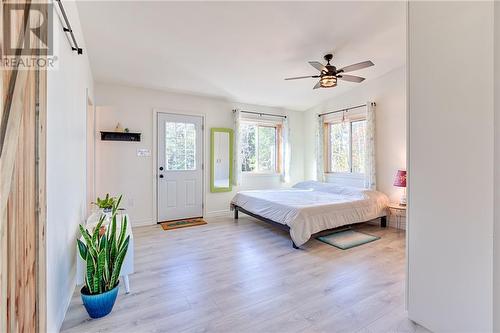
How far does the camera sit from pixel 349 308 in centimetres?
199

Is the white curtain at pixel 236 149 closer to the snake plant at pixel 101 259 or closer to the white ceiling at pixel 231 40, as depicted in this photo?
the white ceiling at pixel 231 40

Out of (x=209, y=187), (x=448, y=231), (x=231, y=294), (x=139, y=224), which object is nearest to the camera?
(x=448, y=231)

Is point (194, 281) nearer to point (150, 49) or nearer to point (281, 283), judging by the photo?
point (281, 283)

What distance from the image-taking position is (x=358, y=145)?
200 inches

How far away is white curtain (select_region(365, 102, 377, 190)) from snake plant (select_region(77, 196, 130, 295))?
4.15m

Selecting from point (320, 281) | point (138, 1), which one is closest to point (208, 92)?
point (138, 1)

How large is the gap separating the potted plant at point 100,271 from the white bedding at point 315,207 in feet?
6.79

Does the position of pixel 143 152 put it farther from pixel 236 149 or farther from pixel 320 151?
pixel 320 151

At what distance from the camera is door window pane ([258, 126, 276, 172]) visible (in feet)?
19.2

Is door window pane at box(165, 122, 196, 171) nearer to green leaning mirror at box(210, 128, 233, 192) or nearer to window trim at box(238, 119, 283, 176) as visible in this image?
green leaning mirror at box(210, 128, 233, 192)

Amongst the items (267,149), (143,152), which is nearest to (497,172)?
(143,152)

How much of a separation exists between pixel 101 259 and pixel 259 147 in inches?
171

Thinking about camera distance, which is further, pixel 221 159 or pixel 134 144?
pixel 221 159

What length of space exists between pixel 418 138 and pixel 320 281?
1.56 m
